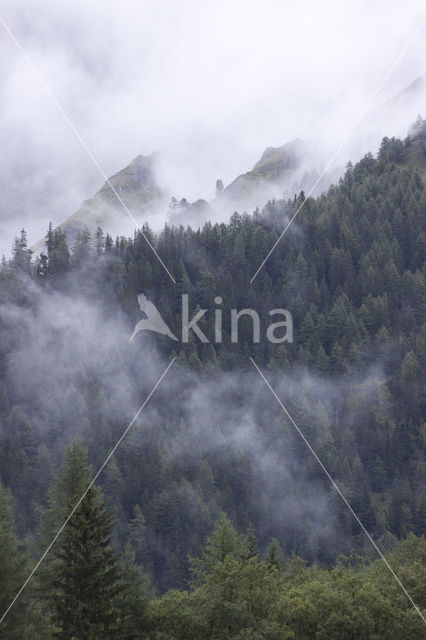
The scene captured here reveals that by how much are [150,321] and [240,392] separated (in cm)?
3960

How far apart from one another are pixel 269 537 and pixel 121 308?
8780cm

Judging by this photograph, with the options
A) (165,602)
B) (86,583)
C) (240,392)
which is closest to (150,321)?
(240,392)

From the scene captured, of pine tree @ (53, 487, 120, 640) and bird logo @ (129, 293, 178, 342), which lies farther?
bird logo @ (129, 293, 178, 342)

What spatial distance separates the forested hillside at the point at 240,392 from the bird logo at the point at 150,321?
2.02 m

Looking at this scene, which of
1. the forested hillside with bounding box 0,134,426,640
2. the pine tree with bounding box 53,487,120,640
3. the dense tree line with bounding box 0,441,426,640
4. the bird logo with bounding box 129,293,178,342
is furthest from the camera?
the bird logo with bounding box 129,293,178,342

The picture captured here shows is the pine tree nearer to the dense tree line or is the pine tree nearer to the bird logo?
the dense tree line

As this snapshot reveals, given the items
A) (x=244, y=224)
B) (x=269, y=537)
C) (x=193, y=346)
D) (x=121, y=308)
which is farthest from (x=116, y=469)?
(x=244, y=224)

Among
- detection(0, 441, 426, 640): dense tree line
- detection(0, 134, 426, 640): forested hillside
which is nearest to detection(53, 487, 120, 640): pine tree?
detection(0, 441, 426, 640): dense tree line

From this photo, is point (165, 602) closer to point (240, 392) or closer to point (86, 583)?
point (86, 583)

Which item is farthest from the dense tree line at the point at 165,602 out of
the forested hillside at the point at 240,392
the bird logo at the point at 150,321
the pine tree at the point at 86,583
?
the bird logo at the point at 150,321

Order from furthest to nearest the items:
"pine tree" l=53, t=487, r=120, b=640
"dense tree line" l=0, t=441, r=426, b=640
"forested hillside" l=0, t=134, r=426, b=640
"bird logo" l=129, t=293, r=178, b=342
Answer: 1. "bird logo" l=129, t=293, r=178, b=342
2. "forested hillside" l=0, t=134, r=426, b=640
3. "dense tree line" l=0, t=441, r=426, b=640
4. "pine tree" l=53, t=487, r=120, b=640

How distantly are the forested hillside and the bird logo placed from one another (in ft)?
6.63

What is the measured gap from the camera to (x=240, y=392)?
14925 cm

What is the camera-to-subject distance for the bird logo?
16712cm
